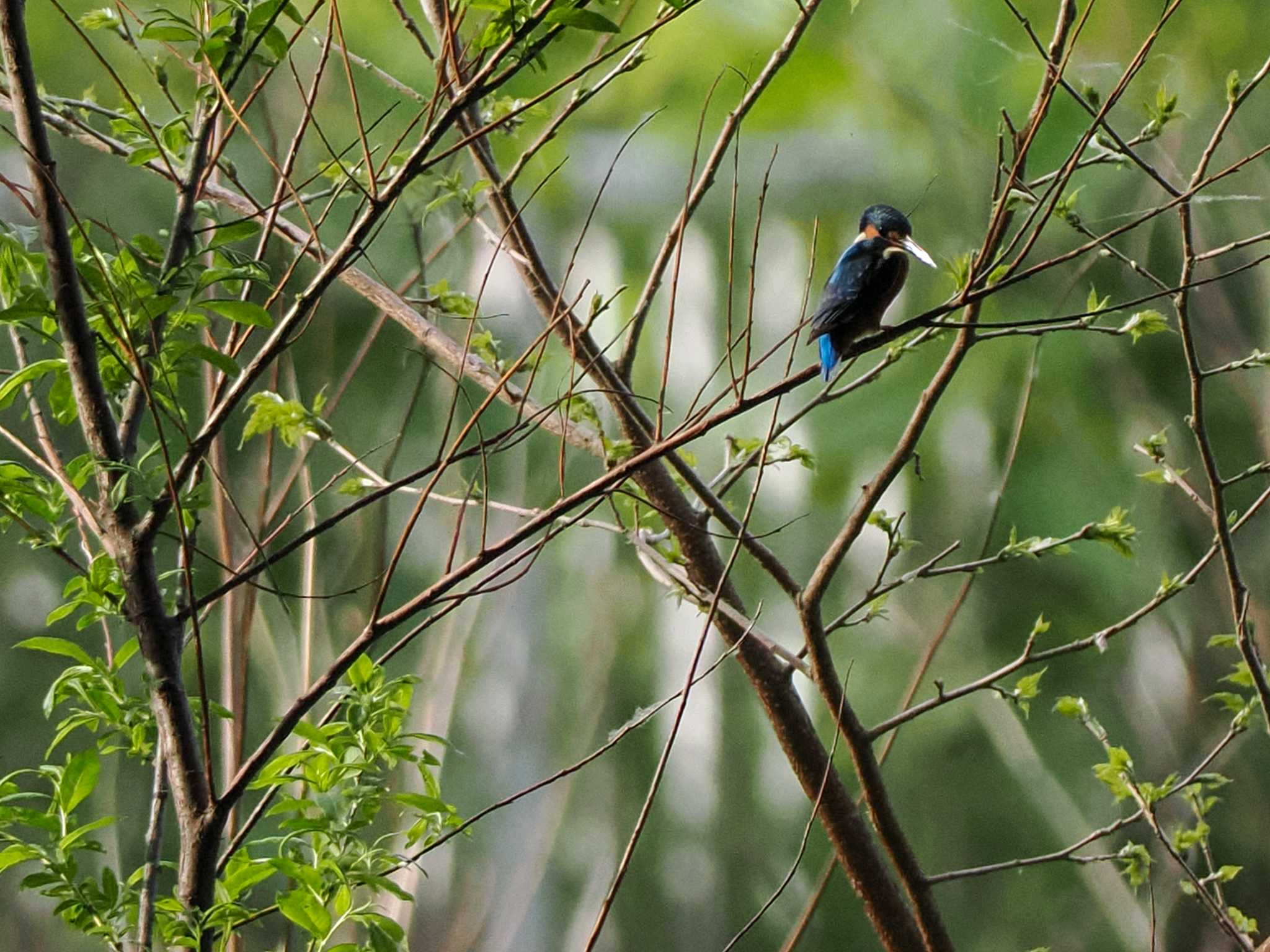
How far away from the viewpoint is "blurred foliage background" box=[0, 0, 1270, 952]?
173 cm

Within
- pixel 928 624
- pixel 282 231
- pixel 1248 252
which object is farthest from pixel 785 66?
pixel 282 231

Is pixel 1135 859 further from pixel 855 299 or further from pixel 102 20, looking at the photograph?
pixel 102 20

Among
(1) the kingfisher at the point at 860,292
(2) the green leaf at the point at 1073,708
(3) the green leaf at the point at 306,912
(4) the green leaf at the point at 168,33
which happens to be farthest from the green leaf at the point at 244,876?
(2) the green leaf at the point at 1073,708

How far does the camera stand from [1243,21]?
173 cm

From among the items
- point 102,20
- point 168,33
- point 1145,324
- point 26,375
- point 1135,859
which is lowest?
point 1135,859

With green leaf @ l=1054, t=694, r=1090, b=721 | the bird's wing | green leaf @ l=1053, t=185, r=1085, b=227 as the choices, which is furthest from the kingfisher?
green leaf @ l=1054, t=694, r=1090, b=721

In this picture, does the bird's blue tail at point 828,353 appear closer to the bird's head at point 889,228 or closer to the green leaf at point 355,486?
the bird's head at point 889,228

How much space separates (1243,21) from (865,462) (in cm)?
86

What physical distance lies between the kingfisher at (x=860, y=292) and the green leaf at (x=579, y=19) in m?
0.52

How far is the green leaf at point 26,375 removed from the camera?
0.56m

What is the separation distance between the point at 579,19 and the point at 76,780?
1.57 feet

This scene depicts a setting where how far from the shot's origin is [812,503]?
6.30ft

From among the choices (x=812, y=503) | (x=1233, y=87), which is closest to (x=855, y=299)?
(x=1233, y=87)

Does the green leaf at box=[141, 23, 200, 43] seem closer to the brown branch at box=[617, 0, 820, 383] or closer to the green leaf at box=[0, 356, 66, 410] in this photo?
the green leaf at box=[0, 356, 66, 410]
